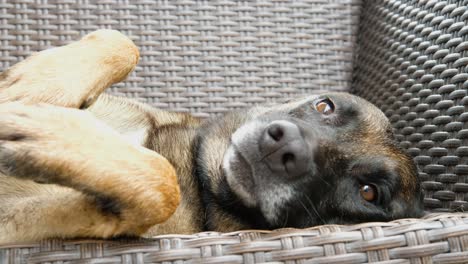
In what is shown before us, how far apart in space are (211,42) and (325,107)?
85 centimetres

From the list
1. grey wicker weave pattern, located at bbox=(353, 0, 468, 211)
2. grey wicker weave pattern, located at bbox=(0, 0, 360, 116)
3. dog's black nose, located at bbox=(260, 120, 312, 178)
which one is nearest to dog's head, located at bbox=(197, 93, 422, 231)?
dog's black nose, located at bbox=(260, 120, 312, 178)

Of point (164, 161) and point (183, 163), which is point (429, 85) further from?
point (164, 161)

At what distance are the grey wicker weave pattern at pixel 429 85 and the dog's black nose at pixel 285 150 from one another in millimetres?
635

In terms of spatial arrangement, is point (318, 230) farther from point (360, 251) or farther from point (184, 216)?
point (184, 216)

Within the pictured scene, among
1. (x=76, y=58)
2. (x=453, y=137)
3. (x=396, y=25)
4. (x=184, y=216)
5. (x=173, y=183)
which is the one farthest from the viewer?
(x=396, y=25)

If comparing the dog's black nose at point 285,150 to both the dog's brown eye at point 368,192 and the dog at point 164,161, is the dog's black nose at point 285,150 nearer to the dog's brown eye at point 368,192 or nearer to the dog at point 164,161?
the dog at point 164,161

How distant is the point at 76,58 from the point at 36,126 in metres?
0.44

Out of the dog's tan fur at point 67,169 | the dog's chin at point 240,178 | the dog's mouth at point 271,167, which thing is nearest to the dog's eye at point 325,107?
the dog's mouth at point 271,167

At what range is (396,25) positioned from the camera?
2404 millimetres

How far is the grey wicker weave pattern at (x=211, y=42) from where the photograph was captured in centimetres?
238

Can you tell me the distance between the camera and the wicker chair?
191 cm

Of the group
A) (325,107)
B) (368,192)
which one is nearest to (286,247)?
(368,192)

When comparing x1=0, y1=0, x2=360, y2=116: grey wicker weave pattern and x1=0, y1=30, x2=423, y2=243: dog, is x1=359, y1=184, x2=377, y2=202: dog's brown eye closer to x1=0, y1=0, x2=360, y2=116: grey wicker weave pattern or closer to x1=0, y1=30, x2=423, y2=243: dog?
x1=0, y1=30, x2=423, y2=243: dog

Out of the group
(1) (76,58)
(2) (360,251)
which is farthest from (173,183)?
(1) (76,58)
